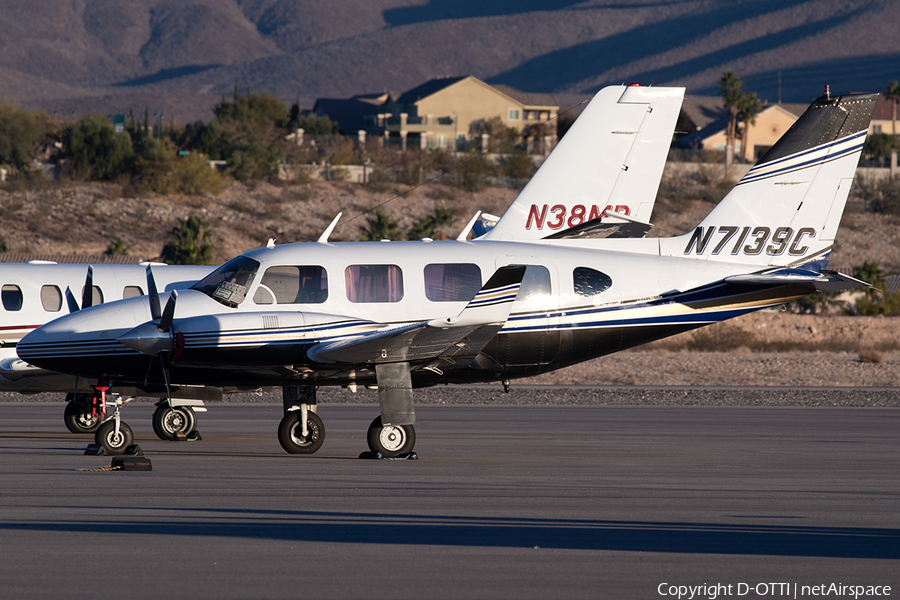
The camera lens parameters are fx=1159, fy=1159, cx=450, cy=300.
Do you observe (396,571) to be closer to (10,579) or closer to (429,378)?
(10,579)

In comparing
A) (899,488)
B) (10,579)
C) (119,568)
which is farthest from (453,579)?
(899,488)

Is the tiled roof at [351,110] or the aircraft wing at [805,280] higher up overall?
the tiled roof at [351,110]

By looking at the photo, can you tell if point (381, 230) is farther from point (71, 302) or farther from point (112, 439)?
point (112, 439)


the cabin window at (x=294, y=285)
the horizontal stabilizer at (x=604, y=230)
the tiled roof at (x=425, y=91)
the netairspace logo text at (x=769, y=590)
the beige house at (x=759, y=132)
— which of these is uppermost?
the tiled roof at (x=425, y=91)

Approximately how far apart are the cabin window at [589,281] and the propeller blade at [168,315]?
544 cm

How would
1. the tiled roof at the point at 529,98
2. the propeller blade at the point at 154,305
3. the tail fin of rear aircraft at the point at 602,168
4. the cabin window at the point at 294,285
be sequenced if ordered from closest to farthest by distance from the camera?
the propeller blade at the point at 154,305 < the cabin window at the point at 294,285 < the tail fin of rear aircraft at the point at 602,168 < the tiled roof at the point at 529,98

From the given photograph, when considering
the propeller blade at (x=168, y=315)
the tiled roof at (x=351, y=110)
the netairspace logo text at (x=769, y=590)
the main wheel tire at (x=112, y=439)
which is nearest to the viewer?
the netairspace logo text at (x=769, y=590)

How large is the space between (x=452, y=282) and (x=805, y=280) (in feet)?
16.2

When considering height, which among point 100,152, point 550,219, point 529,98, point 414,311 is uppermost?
point 529,98

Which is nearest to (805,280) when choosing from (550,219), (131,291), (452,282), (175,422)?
(452,282)

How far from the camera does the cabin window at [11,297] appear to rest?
1764 centimetres

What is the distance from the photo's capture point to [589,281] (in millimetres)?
16141

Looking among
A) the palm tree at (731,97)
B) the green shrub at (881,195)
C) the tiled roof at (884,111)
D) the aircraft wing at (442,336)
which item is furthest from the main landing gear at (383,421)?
the tiled roof at (884,111)

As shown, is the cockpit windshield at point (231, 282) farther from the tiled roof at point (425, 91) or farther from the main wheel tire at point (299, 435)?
the tiled roof at point (425, 91)
